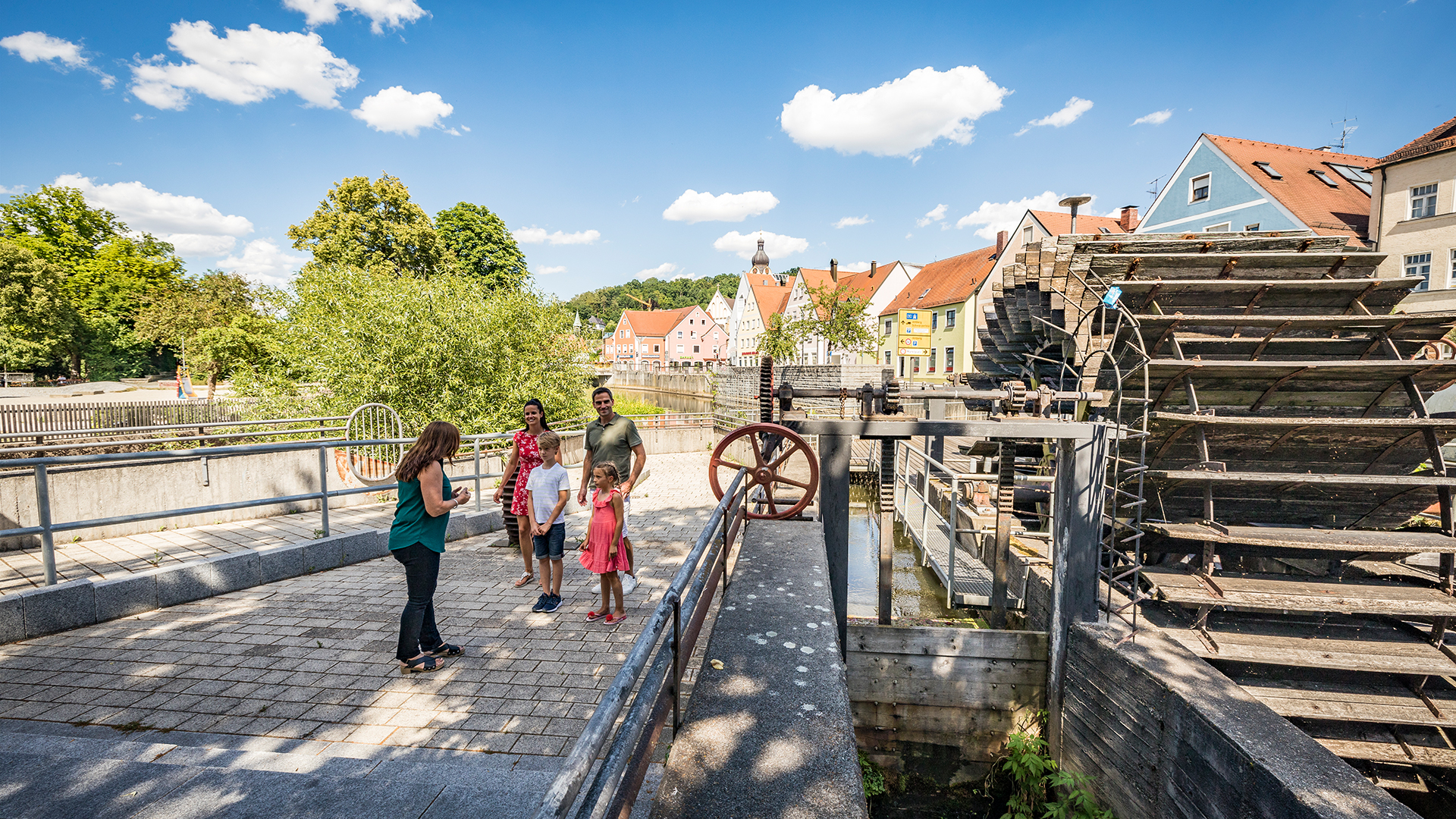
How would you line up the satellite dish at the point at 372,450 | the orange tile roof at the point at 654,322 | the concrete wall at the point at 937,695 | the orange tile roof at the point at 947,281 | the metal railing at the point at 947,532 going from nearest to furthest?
the concrete wall at the point at 937,695 < the metal railing at the point at 947,532 < the satellite dish at the point at 372,450 < the orange tile roof at the point at 947,281 < the orange tile roof at the point at 654,322

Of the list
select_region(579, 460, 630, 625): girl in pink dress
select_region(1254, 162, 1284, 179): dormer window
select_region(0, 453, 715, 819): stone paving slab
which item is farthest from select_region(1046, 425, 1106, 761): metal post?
select_region(1254, 162, 1284, 179): dormer window

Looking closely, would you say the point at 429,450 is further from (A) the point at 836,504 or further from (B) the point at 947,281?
(B) the point at 947,281

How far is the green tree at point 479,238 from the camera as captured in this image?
38938 millimetres

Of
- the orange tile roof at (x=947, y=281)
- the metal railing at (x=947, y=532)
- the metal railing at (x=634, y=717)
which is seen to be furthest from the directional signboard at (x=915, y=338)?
the metal railing at (x=634, y=717)

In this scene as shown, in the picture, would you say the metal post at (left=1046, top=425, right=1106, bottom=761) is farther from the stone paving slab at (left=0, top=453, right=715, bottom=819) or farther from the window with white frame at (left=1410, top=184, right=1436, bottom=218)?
the window with white frame at (left=1410, top=184, right=1436, bottom=218)

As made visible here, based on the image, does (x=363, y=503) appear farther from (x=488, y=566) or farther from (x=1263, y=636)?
(x=1263, y=636)

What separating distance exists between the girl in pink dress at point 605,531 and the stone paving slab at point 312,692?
0.49 m

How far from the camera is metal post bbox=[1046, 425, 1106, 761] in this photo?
567 centimetres

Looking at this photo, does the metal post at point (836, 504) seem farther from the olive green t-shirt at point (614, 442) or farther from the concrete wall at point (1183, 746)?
the concrete wall at point (1183, 746)

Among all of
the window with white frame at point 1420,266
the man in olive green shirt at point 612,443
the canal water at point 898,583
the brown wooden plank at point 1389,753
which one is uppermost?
the window with white frame at point 1420,266

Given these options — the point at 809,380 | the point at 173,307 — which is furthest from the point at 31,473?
the point at 173,307

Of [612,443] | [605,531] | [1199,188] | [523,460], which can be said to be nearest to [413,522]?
[605,531]

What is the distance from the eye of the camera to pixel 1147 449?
7246mm

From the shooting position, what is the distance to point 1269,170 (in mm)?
23547
